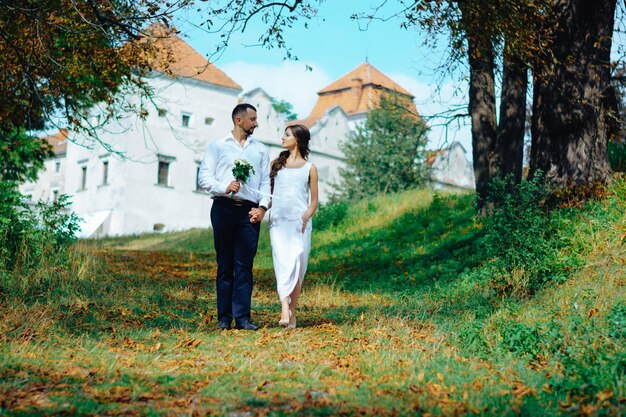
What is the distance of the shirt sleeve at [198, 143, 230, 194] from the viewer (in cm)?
847

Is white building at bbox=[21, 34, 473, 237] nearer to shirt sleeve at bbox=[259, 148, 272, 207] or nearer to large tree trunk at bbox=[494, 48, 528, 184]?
large tree trunk at bbox=[494, 48, 528, 184]

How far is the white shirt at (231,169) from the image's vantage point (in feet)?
28.0

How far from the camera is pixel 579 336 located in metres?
6.84

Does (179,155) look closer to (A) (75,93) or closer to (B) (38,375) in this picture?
(A) (75,93)

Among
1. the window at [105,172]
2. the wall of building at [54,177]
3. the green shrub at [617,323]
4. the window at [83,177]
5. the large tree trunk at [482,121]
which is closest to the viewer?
the green shrub at [617,323]

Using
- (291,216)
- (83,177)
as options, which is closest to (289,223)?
(291,216)

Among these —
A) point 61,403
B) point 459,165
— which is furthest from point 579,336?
point 459,165

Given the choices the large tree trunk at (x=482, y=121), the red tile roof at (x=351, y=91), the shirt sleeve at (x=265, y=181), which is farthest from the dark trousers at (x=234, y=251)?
the red tile roof at (x=351, y=91)

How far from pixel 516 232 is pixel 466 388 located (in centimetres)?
567

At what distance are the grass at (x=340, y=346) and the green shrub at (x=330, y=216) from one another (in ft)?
37.2

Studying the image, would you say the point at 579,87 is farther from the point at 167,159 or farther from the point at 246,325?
the point at 167,159

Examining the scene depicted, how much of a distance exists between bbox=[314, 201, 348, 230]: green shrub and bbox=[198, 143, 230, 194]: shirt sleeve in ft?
55.6

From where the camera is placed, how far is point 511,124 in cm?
1675

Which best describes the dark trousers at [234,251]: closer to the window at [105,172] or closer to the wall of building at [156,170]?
the wall of building at [156,170]
